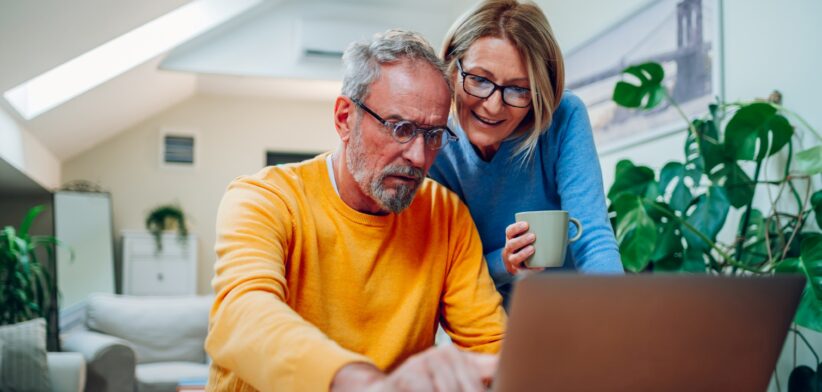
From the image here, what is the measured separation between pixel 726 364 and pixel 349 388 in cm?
36

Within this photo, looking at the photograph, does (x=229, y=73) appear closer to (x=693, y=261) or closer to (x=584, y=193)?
(x=693, y=261)

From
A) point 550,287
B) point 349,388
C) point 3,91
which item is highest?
point 3,91

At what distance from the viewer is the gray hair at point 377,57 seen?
1175 millimetres

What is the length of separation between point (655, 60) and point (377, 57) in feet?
8.64

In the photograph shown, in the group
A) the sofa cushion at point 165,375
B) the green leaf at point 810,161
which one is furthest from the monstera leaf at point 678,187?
the sofa cushion at point 165,375

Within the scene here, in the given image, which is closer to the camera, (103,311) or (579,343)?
(579,343)

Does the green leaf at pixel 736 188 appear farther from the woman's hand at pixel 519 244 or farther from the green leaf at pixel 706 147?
the woman's hand at pixel 519 244

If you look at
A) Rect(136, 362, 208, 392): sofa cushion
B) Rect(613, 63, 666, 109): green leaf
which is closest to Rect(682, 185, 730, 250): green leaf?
Rect(613, 63, 666, 109): green leaf

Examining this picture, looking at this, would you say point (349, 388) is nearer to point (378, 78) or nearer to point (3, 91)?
point (378, 78)

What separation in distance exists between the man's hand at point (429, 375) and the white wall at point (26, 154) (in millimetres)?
4598

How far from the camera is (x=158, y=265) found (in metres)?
7.03

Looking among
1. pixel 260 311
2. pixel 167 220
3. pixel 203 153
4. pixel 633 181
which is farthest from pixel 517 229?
pixel 203 153

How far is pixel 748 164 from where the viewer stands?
279 cm

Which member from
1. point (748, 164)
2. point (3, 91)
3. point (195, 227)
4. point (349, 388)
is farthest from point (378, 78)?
point (195, 227)
